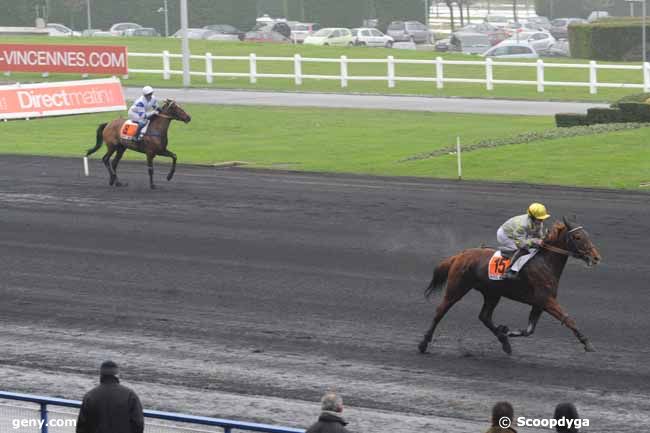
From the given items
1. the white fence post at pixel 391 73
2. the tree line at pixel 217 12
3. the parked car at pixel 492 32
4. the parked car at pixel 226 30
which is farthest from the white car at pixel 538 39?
the white fence post at pixel 391 73

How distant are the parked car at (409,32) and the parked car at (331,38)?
852cm

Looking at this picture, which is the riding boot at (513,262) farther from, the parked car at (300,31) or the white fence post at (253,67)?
the parked car at (300,31)

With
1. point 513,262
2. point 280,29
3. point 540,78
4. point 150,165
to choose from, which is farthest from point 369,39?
point 513,262

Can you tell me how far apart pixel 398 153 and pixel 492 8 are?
104m

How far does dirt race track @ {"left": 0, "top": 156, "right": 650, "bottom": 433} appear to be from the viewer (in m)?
12.8

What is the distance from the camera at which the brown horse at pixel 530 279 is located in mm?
13695

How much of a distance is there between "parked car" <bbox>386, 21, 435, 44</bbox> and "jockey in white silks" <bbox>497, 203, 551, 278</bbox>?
72630 millimetres

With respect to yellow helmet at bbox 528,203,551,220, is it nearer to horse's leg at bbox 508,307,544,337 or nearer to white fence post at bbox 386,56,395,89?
horse's leg at bbox 508,307,544,337

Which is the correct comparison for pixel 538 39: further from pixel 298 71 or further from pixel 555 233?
pixel 555 233

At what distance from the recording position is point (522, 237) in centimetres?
1412

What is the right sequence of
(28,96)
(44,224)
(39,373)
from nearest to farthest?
(39,373) < (44,224) < (28,96)

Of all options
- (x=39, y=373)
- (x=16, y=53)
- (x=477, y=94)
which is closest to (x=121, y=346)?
(x=39, y=373)

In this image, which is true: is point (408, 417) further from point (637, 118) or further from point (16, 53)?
point (16, 53)

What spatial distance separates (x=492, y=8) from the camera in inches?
5212
